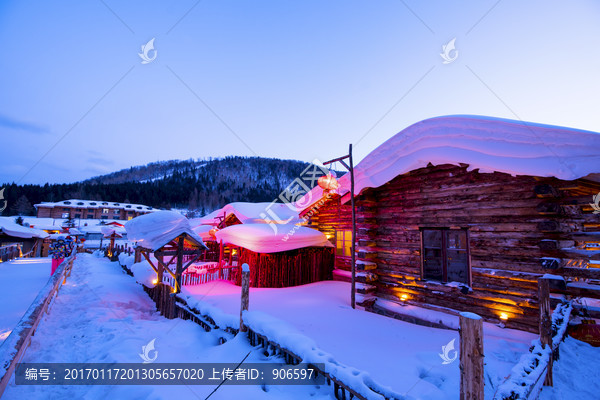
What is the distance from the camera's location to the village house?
232 feet

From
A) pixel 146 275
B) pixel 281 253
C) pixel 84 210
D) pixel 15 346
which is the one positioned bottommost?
pixel 146 275

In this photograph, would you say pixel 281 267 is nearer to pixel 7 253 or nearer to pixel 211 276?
pixel 211 276

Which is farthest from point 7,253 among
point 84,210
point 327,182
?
point 84,210

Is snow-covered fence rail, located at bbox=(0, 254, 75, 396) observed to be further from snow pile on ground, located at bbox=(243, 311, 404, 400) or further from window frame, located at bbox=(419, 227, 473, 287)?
window frame, located at bbox=(419, 227, 473, 287)

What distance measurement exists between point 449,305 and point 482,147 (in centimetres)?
434

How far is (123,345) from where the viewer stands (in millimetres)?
6480

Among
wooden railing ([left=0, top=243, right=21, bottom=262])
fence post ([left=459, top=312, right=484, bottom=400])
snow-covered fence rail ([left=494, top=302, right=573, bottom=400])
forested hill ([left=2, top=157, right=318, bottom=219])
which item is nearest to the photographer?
fence post ([left=459, top=312, right=484, bottom=400])

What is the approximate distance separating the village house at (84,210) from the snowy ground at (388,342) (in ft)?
248

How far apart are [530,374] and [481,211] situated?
459 cm

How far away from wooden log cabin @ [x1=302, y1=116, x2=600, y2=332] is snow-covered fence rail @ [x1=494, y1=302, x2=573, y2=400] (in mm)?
1489

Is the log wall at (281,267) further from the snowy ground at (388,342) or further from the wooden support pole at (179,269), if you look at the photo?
the wooden support pole at (179,269)

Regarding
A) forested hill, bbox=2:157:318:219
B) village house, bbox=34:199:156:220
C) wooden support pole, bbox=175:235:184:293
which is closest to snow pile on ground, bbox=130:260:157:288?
wooden support pole, bbox=175:235:184:293

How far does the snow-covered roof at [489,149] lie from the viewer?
16.9ft

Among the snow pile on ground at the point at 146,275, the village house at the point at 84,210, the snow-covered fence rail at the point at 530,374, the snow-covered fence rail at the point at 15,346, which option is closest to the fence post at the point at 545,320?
the snow-covered fence rail at the point at 530,374
